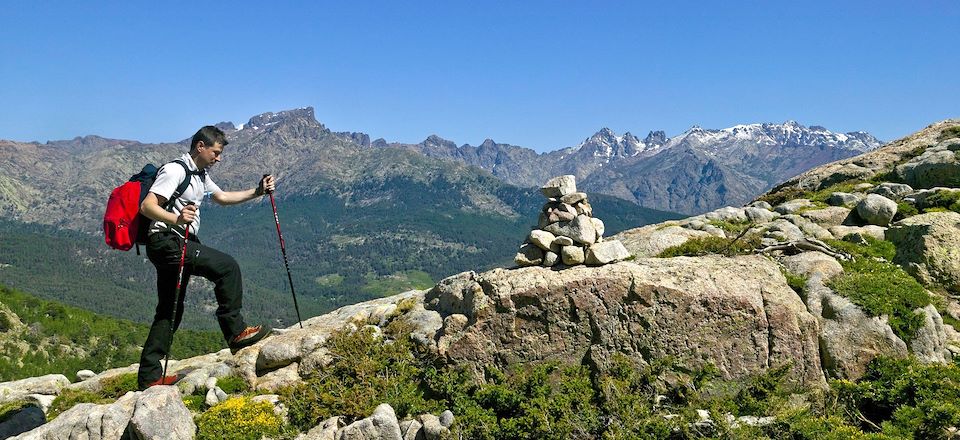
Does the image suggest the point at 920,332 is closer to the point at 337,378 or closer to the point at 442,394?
the point at 442,394

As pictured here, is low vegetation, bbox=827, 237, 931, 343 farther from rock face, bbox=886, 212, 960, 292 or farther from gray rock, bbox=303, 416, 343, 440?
gray rock, bbox=303, 416, 343, 440

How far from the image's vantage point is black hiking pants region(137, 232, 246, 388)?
10.8 m

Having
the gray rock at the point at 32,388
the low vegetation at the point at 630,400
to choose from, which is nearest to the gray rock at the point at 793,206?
the low vegetation at the point at 630,400

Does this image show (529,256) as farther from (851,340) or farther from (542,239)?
(851,340)

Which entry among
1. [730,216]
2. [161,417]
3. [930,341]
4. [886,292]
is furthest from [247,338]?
[730,216]

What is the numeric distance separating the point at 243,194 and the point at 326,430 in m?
5.44

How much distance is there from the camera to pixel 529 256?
40.8 feet

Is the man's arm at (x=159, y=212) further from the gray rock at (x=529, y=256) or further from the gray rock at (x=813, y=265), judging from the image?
the gray rock at (x=813, y=265)

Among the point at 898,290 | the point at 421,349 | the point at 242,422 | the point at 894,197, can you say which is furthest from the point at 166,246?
the point at 894,197

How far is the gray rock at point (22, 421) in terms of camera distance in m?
11.3

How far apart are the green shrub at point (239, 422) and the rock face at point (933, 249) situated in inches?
602

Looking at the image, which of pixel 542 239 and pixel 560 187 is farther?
pixel 560 187

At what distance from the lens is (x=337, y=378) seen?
38.3 ft

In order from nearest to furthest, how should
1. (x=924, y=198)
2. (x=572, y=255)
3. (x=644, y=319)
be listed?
(x=644, y=319) → (x=572, y=255) → (x=924, y=198)
